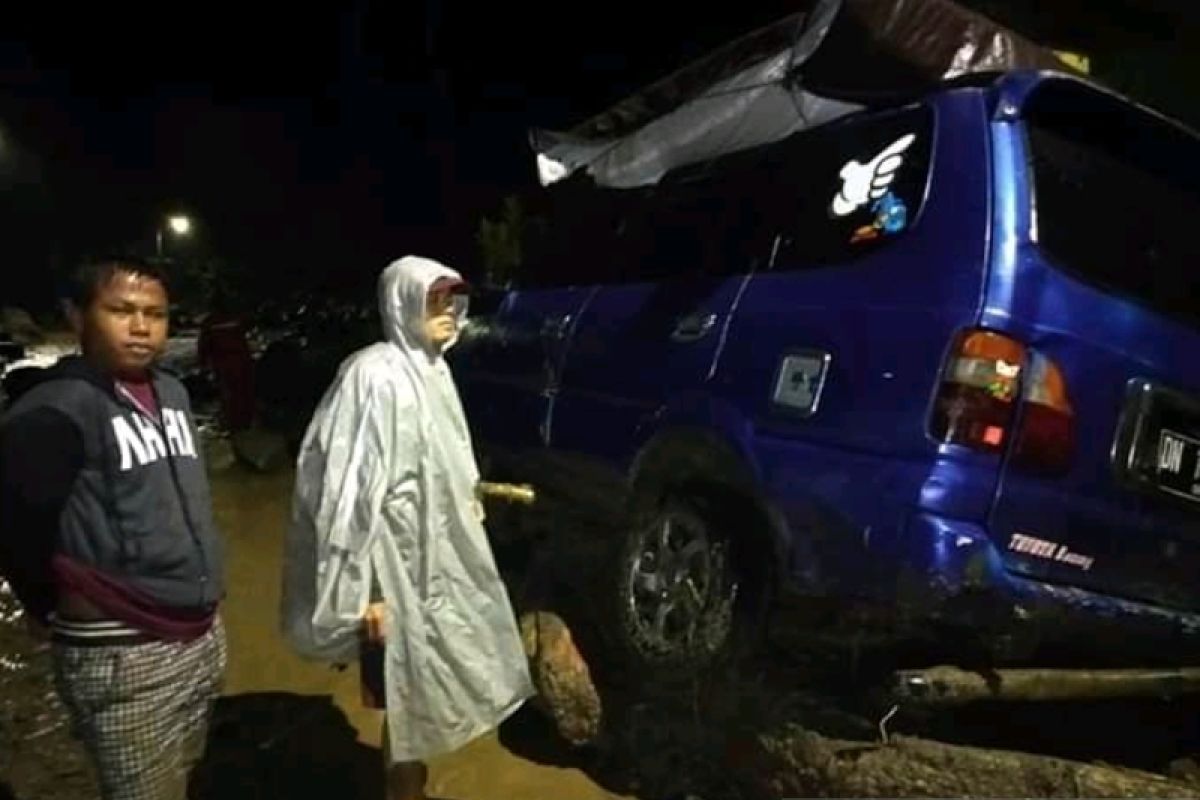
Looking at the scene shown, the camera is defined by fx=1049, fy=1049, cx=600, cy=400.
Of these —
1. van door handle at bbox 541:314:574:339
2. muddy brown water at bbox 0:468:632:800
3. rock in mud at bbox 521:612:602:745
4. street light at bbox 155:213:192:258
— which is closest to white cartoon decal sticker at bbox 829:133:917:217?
van door handle at bbox 541:314:574:339

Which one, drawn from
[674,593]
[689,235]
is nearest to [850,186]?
[689,235]

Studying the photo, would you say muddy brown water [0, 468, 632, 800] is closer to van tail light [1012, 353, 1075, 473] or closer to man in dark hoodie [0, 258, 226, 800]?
man in dark hoodie [0, 258, 226, 800]

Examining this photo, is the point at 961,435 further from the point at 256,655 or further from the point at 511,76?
the point at 511,76

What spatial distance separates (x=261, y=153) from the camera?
4147cm

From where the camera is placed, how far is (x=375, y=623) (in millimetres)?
2910

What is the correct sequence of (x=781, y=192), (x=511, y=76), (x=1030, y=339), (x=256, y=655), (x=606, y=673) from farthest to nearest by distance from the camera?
(x=511, y=76) < (x=256, y=655) < (x=606, y=673) < (x=781, y=192) < (x=1030, y=339)

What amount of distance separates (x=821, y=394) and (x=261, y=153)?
4192 centimetres

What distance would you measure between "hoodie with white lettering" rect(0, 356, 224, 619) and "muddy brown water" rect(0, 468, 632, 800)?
1.64 meters

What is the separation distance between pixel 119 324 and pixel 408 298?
843mm

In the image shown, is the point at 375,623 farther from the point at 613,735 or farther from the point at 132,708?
the point at 613,735

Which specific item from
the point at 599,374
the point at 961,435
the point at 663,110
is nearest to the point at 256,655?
the point at 599,374

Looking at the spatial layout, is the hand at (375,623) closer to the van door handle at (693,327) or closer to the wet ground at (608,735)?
the wet ground at (608,735)

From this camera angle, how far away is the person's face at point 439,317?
314cm

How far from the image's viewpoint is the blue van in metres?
2.87
